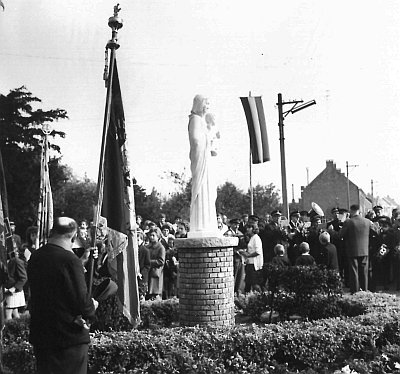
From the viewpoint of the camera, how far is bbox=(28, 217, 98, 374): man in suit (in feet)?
12.0

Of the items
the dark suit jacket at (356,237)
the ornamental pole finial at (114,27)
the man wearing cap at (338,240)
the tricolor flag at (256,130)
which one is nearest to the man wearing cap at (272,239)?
the man wearing cap at (338,240)

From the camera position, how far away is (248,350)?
19.4ft

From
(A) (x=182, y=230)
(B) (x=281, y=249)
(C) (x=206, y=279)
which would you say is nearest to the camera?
(C) (x=206, y=279)

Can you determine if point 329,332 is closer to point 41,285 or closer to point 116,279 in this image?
point 116,279

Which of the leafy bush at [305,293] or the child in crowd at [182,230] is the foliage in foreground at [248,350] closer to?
the leafy bush at [305,293]

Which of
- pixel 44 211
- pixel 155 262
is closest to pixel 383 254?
pixel 155 262

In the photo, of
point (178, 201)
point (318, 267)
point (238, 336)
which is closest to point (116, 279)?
point (238, 336)

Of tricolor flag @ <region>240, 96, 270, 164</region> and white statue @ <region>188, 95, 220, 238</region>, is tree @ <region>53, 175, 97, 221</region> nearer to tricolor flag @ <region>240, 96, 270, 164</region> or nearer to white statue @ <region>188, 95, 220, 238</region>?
tricolor flag @ <region>240, 96, 270, 164</region>

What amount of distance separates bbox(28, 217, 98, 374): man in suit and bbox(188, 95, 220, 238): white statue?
12.9ft

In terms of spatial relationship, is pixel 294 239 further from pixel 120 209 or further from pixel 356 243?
pixel 120 209

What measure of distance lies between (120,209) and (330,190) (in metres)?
56.2

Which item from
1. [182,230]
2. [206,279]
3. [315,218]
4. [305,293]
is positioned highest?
[315,218]

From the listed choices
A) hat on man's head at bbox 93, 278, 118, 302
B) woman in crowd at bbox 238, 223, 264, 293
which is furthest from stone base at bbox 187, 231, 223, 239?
hat on man's head at bbox 93, 278, 118, 302

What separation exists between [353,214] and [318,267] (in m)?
3.03
